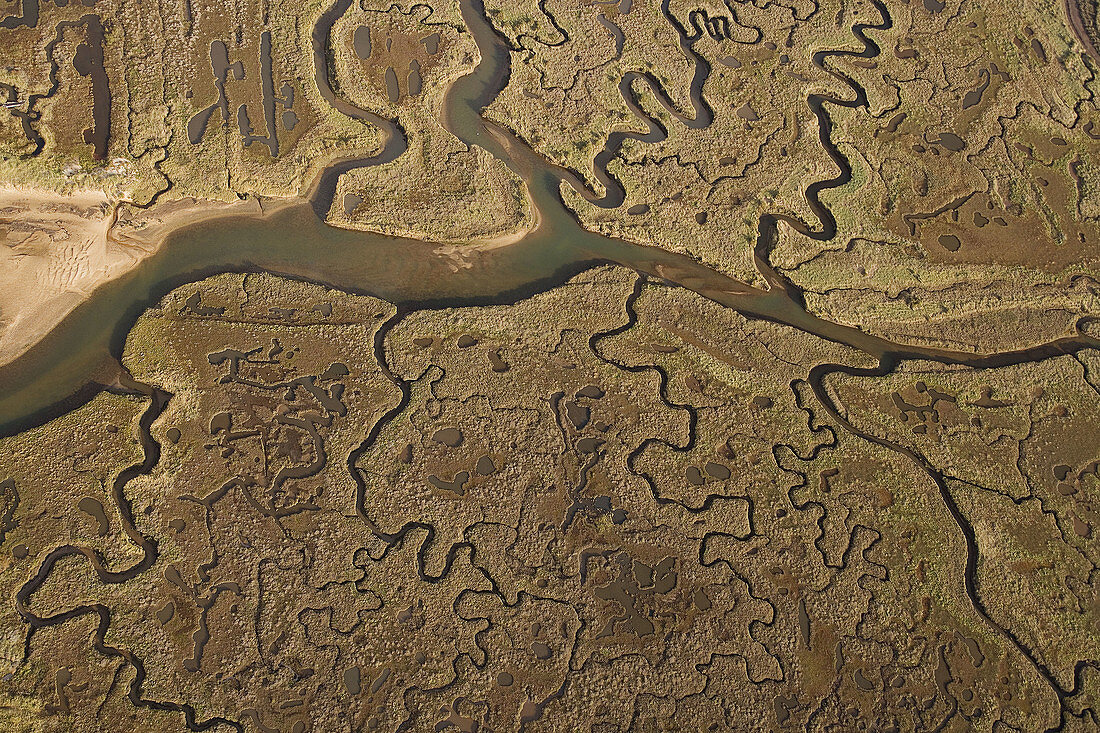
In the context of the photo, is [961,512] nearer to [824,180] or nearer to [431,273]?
[824,180]

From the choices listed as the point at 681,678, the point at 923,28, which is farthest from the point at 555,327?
the point at 923,28

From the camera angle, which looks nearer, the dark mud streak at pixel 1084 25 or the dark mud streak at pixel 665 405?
the dark mud streak at pixel 665 405

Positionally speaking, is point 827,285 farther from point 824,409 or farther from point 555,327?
point 555,327

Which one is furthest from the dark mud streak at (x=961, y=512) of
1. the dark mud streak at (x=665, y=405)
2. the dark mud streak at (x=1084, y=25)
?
the dark mud streak at (x=1084, y=25)

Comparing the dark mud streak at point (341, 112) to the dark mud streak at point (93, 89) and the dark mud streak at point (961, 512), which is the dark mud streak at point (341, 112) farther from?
the dark mud streak at point (961, 512)

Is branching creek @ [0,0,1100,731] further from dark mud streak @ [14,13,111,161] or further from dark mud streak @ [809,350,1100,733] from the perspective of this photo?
dark mud streak @ [14,13,111,161]
